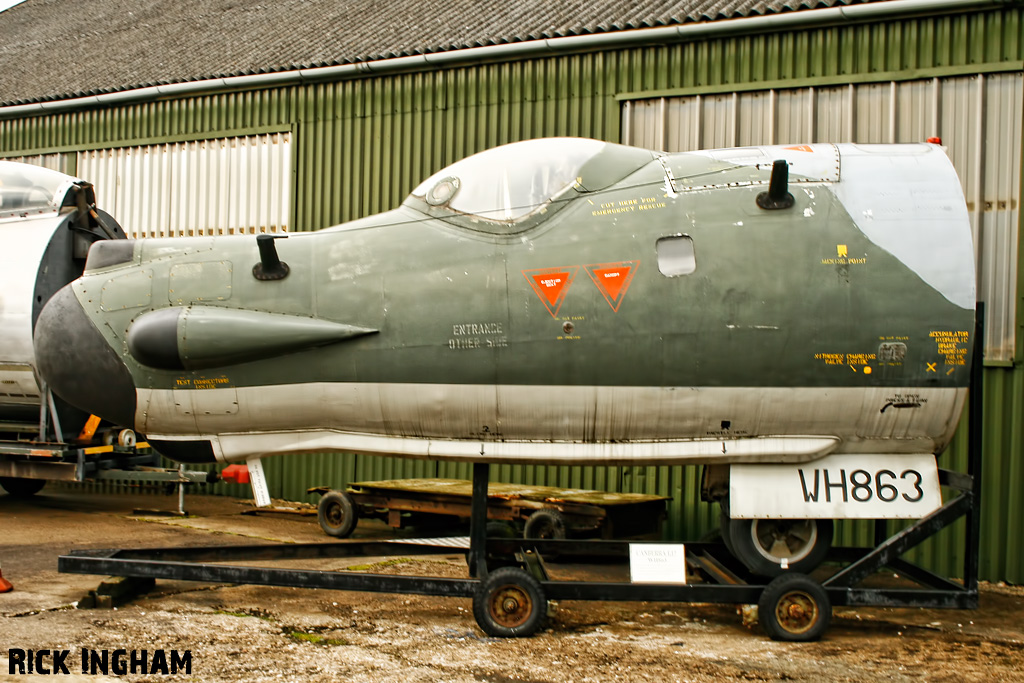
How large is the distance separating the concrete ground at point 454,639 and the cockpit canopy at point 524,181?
3171 millimetres

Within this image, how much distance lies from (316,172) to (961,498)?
10.3 m

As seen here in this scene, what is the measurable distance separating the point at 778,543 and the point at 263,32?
1382 centimetres

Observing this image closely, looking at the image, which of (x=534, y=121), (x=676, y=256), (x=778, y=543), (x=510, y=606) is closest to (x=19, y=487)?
(x=534, y=121)

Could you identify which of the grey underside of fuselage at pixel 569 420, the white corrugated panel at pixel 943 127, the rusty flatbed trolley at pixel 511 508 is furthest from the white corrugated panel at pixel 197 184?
the grey underside of fuselage at pixel 569 420

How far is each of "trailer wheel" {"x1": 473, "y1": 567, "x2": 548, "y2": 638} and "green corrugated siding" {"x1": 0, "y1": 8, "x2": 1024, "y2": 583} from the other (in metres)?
4.67

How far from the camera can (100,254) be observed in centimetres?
726

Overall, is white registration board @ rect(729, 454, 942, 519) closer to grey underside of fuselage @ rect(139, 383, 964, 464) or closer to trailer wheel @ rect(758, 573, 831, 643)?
grey underside of fuselage @ rect(139, 383, 964, 464)

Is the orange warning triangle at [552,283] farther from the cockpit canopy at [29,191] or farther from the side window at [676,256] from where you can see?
the cockpit canopy at [29,191]

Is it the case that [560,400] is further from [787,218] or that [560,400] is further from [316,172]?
[316,172]

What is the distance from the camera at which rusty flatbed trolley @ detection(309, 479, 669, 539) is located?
31.5ft

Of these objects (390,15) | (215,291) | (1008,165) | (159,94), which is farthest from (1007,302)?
(159,94)

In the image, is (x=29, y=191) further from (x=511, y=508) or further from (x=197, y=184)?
(x=511, y=508)

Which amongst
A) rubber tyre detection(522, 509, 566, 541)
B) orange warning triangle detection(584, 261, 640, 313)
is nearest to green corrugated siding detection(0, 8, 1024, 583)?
rubber tyre detection(522, 509, 566, 541)

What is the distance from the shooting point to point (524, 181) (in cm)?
680
